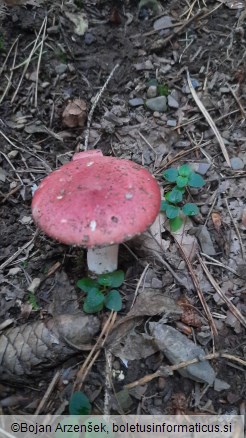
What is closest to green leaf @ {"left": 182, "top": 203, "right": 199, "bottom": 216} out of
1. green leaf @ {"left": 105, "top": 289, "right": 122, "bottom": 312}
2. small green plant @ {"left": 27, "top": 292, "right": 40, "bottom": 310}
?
green leaf @ {"left": 105, "top": 289, "right": 122, "bottom": 312}

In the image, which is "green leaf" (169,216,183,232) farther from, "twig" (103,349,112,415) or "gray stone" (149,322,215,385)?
"twig" (103,349,112,415)

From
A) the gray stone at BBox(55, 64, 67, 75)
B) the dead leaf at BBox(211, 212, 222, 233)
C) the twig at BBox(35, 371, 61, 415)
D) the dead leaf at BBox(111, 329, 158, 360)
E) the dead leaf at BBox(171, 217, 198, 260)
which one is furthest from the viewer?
the gray stone at BBox(55, 64, 67, 75)

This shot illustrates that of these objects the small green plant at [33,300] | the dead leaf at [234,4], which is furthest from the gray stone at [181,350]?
the dead leaf at [234,4]

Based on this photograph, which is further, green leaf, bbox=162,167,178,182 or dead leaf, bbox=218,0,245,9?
dead leaf, bbox=218,0,245,9

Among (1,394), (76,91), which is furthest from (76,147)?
(1,394)

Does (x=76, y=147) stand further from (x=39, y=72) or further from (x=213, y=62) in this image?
(x=213, y=62)

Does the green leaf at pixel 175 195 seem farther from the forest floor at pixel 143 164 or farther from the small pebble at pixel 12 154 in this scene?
the small pebble at pixel 12 154

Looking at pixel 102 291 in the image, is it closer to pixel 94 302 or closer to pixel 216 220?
pixel 94 302
